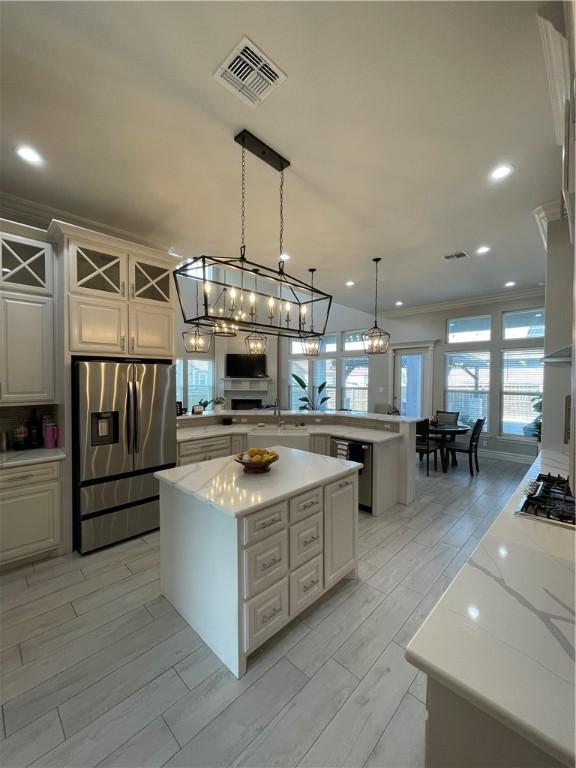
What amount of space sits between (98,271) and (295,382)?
24.8 feet

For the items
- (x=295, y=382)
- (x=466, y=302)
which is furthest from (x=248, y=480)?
(x=295, y=382)

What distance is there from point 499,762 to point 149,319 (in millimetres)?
3490

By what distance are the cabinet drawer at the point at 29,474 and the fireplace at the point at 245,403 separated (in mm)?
6939

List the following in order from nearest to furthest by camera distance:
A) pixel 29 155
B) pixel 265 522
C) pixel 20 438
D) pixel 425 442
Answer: pixel 265 522 < pixel 29 155 < pixel 20 438 < pixel 425 442

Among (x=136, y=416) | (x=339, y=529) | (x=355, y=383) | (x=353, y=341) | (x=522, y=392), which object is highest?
(x=353, y=341)

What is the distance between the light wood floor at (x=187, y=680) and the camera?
1328mm

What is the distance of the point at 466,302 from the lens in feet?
21.5

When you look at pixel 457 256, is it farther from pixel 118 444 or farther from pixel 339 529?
pixel 118 444

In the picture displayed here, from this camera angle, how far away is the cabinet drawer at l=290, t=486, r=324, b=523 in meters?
1.93

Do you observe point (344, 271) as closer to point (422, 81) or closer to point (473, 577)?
point (422, 81)

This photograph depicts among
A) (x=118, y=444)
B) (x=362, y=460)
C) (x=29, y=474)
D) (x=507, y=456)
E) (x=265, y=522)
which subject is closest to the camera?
(x=265, y=522)

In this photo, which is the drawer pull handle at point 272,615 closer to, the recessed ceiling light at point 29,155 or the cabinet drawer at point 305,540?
the cabinet drawer at point 305,540

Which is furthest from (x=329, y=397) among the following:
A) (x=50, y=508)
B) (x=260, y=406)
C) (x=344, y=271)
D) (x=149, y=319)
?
(x=50, y=508)

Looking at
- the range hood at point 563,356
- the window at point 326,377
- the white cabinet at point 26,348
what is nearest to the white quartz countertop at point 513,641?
the range hood at point 563,356
